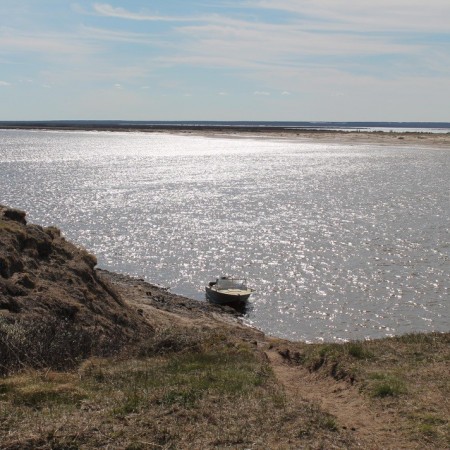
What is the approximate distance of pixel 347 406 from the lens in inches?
390

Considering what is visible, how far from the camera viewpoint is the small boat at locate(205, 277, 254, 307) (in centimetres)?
2441

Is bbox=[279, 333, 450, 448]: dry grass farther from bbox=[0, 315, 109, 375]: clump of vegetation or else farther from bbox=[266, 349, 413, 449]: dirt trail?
bbox=[0, 315, 109, 375]: clump of vegetation

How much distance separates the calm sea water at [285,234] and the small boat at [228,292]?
78 cm

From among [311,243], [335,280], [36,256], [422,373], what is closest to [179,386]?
[422,373]

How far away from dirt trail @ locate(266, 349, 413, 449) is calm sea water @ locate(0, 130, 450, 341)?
9416 millimetres

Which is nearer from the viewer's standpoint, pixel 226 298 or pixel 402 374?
pixel 402 374

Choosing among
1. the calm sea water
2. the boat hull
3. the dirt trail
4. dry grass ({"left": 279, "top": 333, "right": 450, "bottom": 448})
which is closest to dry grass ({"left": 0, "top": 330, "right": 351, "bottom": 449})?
the dirt trail

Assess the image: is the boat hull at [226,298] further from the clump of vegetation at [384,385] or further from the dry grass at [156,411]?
the clump of vegetation at [384,385]

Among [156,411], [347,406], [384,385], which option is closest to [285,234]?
[384,385]

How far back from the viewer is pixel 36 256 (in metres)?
16.2

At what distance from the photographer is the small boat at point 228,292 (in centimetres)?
2441

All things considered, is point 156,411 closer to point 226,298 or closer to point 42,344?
point 42,344

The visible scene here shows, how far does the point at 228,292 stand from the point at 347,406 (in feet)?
49.3

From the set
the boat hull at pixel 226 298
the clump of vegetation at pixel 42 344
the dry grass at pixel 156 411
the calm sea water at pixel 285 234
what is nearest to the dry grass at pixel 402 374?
the dry grass at pixel 156 411
